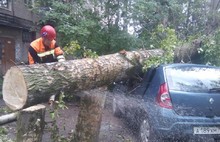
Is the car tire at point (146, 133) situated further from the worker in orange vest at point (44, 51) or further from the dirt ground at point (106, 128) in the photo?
the worker in orange vest at point (44, 51)

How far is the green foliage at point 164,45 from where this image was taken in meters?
6.01

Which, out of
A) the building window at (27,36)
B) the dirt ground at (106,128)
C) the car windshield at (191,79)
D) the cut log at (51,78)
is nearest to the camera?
the cut log at (51,78)

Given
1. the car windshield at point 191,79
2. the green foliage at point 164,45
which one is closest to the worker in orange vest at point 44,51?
the green foliage at point 164,45

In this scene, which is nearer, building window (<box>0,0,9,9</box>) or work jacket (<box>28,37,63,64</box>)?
work jacket (<box>28,37,63,64</box>)

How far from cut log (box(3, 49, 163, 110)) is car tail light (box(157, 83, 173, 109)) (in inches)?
39.0

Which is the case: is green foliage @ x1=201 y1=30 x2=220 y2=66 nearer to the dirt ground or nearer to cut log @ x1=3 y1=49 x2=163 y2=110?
the dirt ground

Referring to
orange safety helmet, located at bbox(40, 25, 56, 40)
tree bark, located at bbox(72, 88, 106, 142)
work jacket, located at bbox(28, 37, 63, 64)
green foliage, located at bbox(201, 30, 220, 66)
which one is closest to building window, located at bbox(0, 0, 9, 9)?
green foliage, located at bbox(201, 30, 220, 66)

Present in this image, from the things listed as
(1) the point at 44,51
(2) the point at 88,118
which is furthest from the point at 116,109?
(1) the point at 44,51

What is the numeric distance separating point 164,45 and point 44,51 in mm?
2910

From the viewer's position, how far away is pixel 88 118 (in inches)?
202

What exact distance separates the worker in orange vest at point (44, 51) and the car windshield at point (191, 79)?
6.12 feet

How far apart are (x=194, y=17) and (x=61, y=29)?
6048 mm

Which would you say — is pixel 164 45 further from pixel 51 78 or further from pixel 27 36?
pixel 27 36

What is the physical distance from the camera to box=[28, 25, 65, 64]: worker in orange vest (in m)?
5.24
